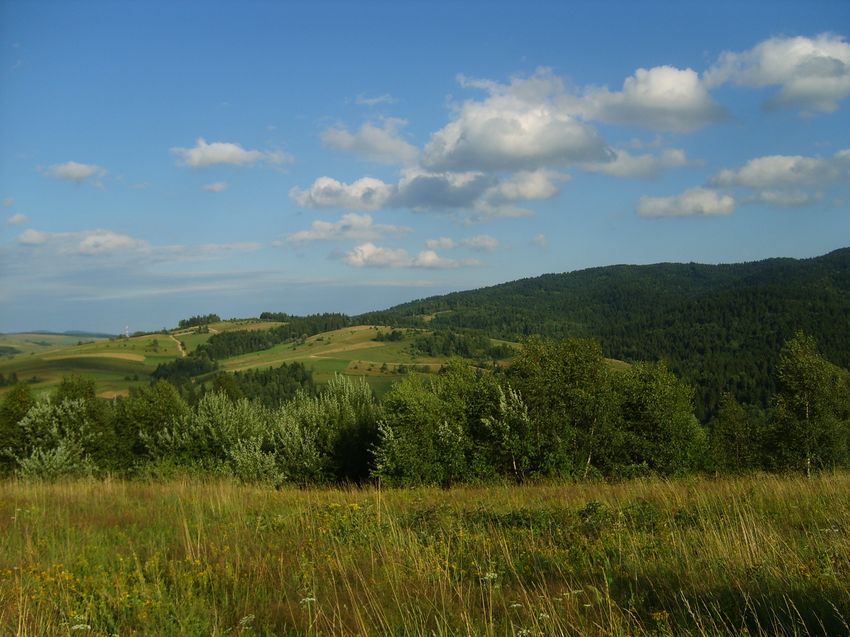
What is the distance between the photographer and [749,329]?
193500 millimetres

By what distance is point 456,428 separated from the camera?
25.3 m

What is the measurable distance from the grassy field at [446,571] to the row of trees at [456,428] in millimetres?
11463

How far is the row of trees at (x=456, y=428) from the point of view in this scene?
24438 millimetres

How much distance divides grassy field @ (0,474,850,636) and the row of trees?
37.6 feet

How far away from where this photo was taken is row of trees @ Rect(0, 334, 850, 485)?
24.4 metres

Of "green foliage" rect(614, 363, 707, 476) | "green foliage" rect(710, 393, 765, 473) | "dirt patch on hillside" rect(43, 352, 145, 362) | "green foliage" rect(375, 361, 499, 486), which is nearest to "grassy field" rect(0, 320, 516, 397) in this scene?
"dirt patch on hillside" rect(43, 352, 145, 362)

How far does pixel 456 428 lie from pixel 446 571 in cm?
2052

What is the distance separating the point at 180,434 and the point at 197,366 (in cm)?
9296

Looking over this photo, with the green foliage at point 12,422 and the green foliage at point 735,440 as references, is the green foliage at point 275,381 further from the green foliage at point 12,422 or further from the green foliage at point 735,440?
the green foliage at point 735,440

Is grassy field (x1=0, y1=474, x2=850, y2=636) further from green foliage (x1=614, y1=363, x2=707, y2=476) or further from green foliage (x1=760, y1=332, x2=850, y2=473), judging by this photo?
green foliage (x1=760, y1=332, x2=850, y2=473)

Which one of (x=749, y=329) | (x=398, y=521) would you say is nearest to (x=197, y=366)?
(x=398, y=521)

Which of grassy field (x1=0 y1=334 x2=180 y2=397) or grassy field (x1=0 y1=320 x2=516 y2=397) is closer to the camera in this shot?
grassy field (x1=0 y1=334 x2=180 y2=397)

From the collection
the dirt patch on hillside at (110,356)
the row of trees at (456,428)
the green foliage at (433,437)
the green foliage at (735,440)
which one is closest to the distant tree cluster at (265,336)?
the dirt patch on hillside at (110,356)

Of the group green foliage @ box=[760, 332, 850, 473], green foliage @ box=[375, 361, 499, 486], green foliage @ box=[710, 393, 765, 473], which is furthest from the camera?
green foliage @ box=[710, 393, 765, 473]
